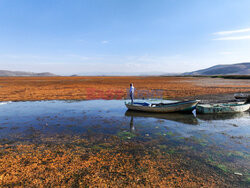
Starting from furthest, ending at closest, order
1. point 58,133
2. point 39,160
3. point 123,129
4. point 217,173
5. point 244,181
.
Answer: point 123,129 → point 58,133 → point 39,160 → point 217,173 → point 244,181

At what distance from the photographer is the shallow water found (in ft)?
24.7

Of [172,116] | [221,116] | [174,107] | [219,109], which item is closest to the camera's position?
[221,116]

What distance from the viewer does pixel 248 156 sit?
7.21 m

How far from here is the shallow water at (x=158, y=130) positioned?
752cm

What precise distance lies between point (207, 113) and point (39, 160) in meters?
14.3

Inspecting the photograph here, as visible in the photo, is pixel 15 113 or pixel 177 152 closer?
pixel 177 152

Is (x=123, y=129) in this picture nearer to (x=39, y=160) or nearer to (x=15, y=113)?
(x=39, y=160)

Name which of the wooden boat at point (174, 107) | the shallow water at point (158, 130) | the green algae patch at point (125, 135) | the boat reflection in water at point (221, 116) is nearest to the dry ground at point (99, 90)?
the wooden boat at point (174, 107)

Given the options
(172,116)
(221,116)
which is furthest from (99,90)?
(221,116)

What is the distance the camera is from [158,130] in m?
10.7

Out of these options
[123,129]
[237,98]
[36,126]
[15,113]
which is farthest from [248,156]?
[15,113]

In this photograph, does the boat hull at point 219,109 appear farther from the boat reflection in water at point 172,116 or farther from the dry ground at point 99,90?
the dry ground at point 99,90

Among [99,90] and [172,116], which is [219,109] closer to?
[172,116]

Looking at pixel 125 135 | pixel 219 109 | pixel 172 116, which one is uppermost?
pixel 219 109
